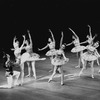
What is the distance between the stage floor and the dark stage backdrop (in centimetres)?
649

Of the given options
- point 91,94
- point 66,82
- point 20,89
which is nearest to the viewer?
point 91,94

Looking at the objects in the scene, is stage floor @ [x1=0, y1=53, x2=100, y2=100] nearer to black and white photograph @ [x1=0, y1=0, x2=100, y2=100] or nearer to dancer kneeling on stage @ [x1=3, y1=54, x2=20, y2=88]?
black and white photograph @ [x1=0, y1=0, x2=100, y2=100]

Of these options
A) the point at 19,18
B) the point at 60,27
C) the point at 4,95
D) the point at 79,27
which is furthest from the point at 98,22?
the point at 4,95

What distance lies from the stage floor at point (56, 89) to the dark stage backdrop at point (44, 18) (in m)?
6.49

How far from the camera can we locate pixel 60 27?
19.7m

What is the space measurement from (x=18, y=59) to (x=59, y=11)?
10145 mm

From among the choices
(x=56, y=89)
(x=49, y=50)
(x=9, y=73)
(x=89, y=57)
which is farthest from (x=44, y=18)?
(x=56, y=89)

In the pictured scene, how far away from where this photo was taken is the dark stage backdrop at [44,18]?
58.3 ft

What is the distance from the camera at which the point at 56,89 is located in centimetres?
895

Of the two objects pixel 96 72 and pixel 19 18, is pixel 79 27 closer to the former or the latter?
pixel 19 18

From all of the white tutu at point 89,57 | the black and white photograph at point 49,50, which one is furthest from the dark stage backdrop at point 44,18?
the white tutu at point 89,57

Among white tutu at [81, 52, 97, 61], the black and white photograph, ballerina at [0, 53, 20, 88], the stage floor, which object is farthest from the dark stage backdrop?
ballerina at [0, 53, 20, 88]

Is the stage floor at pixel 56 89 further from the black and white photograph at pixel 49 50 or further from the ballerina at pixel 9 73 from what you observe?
the ballerina at pixel 9 73

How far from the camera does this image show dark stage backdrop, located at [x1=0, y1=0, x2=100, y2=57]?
17766 millimetres
